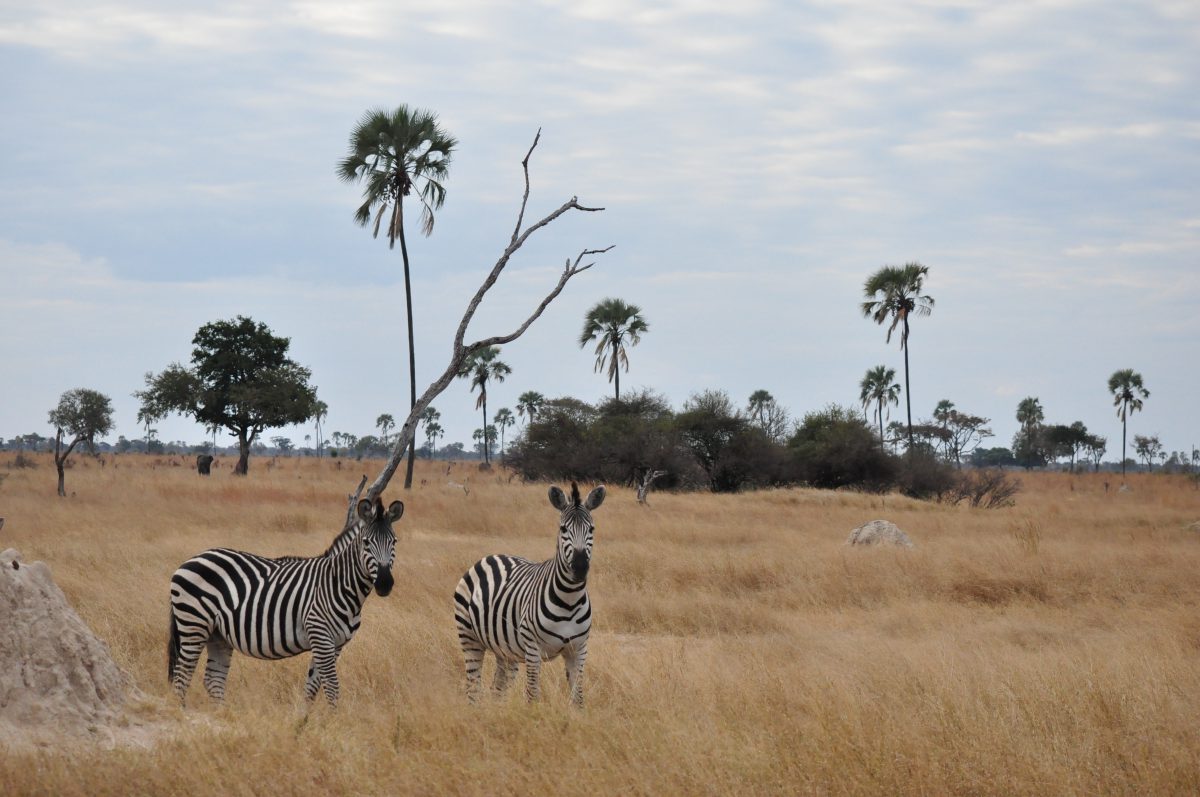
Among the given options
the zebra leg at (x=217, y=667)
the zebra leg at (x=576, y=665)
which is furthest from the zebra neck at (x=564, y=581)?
the zebra leg at (x=217, y=667)

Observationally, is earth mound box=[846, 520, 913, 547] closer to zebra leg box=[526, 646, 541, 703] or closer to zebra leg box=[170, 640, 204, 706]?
zebra leg box=[526, 646, 541, 703]

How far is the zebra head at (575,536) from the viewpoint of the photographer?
7.50 m

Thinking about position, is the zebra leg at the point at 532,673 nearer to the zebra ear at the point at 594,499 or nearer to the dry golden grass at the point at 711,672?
the dry golden grass at the point at 711,672

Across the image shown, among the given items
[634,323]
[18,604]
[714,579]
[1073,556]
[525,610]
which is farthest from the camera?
[634,323]

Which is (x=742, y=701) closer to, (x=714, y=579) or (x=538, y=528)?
Result: (x=714, y=579)

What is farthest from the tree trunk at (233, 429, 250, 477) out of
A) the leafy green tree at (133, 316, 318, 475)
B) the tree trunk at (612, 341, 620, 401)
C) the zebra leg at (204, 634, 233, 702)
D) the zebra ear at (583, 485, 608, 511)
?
the zebra ear at (583, 485, 608, 511)

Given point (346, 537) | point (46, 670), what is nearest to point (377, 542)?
point (346, 537)

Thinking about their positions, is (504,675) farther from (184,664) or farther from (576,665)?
(184,664)

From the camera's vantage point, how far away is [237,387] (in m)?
49.4

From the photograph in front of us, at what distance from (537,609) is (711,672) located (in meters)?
2.61

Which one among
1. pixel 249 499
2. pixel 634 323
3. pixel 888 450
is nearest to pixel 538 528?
pixel 249 499

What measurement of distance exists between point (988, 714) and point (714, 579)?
28.7ft

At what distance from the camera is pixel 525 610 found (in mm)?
7891

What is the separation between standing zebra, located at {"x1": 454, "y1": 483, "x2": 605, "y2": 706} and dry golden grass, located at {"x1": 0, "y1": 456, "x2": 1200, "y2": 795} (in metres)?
0.32
